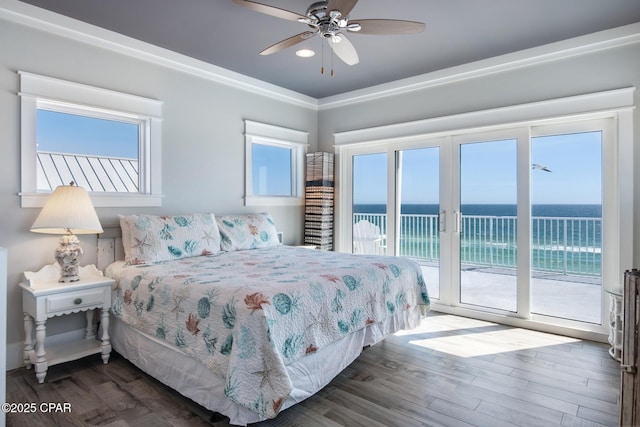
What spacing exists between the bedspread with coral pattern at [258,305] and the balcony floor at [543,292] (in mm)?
1210

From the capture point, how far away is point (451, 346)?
3158 mm

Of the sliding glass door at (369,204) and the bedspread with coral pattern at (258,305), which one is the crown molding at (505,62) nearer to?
the sliding glass door at (369,204)

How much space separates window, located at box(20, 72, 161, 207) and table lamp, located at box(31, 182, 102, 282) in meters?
0.32

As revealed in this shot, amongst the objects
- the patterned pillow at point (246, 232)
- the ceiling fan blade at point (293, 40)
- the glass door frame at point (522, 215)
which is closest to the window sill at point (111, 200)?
the patterned pillow at point (246, 232)

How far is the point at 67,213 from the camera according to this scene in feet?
8.52

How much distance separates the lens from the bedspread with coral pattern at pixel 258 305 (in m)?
1.79

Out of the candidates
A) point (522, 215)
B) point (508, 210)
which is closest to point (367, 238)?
point (508, 210)

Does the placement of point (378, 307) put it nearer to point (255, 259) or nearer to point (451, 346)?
point (451, 346)

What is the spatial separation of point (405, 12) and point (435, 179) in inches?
78.6

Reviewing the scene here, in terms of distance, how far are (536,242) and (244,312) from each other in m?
3.24

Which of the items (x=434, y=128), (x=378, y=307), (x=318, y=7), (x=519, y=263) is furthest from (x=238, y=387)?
(x=434, y=128)

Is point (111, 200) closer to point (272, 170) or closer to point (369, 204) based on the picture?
point (272, 170)

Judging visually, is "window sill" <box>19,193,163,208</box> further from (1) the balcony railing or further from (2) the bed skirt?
(1) the balcony railing

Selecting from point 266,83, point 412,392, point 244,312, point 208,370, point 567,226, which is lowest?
point 412,392
